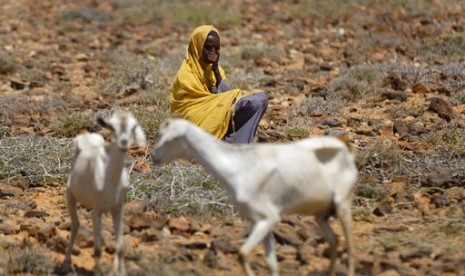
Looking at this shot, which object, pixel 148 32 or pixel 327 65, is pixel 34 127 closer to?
pixel 327 65

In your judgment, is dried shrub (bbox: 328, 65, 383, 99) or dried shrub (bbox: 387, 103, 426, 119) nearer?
dried shrub (bbox: 387, 103, 426, 119)

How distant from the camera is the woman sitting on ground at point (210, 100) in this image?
6844mm

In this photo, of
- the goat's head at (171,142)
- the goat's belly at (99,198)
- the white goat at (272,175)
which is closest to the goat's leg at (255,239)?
the white goat at (272,175)

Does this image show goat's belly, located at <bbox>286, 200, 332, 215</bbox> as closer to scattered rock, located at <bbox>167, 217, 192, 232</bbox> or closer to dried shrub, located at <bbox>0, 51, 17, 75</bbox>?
scattered rock, located at <bbox>167, 217, 192, 232</bbox>

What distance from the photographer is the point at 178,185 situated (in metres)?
6.12

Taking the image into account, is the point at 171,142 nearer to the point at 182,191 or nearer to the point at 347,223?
the point at 347,223

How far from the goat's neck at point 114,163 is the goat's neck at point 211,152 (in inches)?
15.4

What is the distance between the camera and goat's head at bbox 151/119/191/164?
4.20 m

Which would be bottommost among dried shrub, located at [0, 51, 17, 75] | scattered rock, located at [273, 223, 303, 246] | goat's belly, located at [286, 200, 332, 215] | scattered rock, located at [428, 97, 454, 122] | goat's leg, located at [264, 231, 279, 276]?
dried shrub, located at [0, 51, 17, 75]

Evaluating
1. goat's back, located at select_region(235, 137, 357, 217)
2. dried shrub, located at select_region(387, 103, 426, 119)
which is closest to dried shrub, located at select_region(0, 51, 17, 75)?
dried shrub, located at select_region(387, 103, 426, 119)

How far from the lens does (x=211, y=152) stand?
422 cm

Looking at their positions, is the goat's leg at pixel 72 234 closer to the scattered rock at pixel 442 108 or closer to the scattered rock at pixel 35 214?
the scattered rock at pixel 35 214

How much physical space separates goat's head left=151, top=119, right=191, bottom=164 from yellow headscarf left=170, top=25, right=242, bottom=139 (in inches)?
99.8

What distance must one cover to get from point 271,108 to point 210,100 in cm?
259
